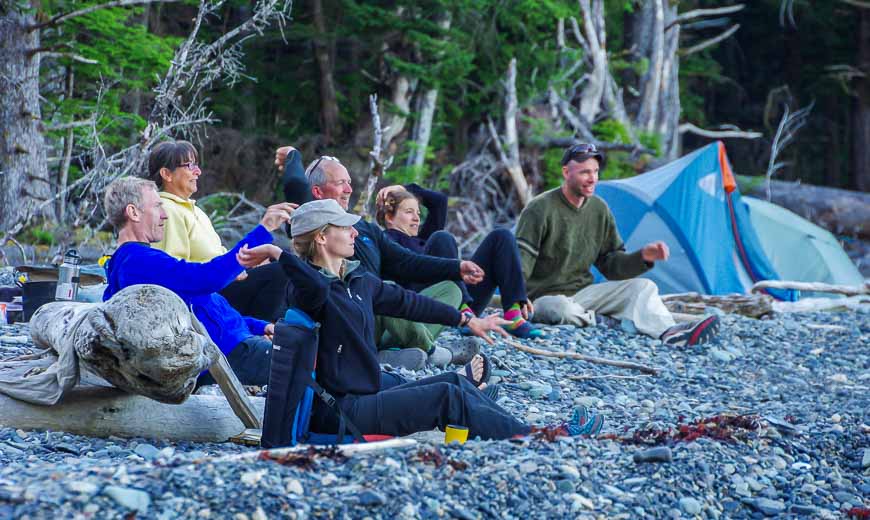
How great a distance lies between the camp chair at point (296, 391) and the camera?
4355mm

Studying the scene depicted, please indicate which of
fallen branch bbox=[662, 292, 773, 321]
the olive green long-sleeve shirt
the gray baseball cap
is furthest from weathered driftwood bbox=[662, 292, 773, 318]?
the gray baseball cap

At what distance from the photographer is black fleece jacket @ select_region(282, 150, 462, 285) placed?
6089mm

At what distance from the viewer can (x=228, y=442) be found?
16.6 feet

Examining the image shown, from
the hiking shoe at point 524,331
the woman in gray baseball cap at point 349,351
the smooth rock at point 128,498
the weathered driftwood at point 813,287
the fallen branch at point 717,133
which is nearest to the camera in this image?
the smooth rock at point 128,498

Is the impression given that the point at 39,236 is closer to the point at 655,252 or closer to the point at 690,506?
the point at 655,252

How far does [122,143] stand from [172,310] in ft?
29.3

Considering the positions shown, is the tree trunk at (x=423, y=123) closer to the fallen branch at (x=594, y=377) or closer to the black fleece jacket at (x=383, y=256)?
the fallen branch at (x=594, y=377)

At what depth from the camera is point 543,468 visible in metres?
4.32

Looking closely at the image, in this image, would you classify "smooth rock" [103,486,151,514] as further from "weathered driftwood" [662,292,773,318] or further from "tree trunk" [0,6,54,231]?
"weathered driftwood" [662,292,773,318]

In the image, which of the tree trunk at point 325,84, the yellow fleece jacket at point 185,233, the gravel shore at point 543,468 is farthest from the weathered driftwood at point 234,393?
the tree trunk at point 325,84

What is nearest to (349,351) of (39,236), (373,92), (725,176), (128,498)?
(128,498)

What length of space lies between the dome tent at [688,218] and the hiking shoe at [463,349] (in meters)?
5.42

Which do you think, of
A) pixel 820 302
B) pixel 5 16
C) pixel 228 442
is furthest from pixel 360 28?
pixel 228 442

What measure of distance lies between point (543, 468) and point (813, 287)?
9.30m
